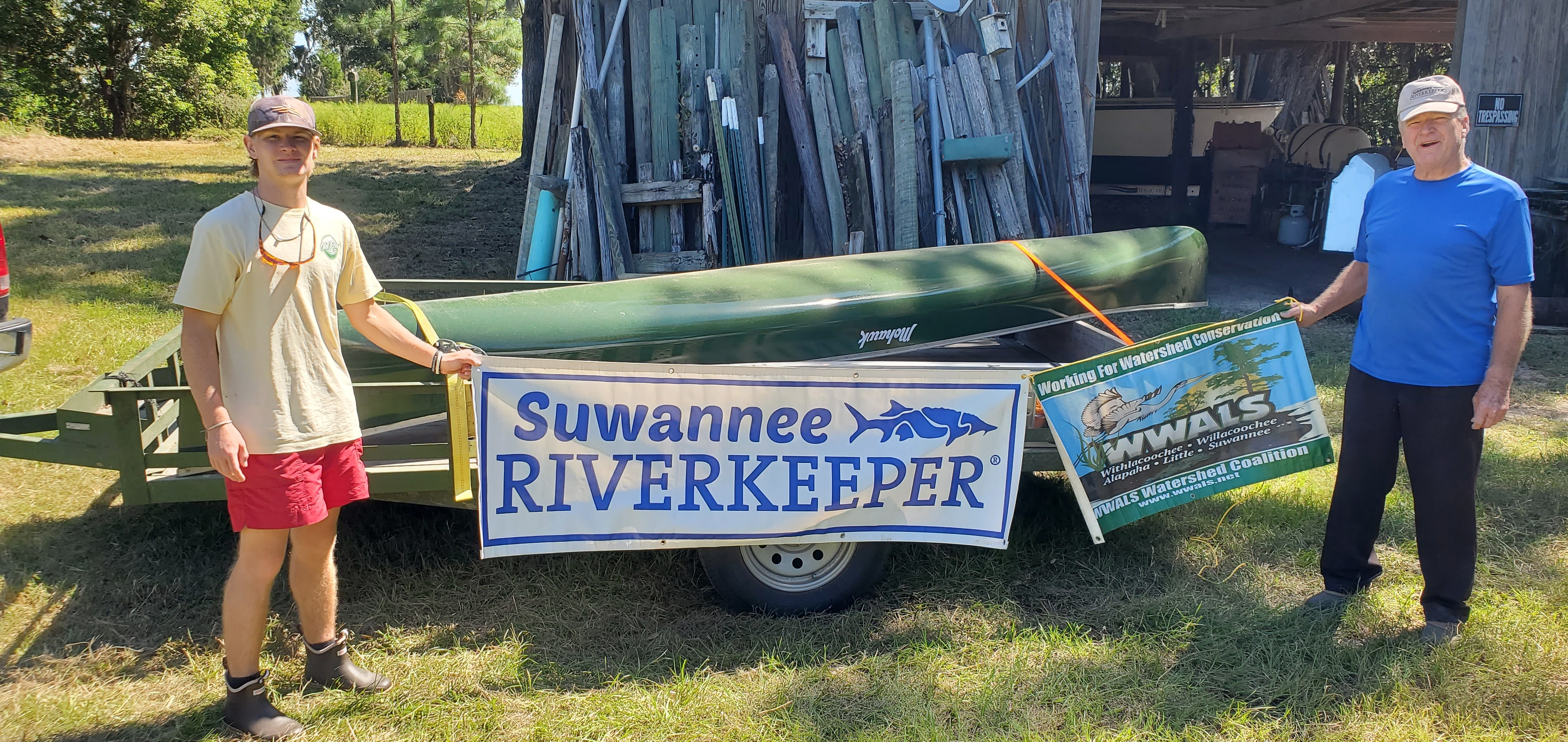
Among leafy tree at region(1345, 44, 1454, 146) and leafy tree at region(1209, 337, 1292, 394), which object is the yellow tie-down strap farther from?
leafy tree at region(1345, 44, 1454, 146)

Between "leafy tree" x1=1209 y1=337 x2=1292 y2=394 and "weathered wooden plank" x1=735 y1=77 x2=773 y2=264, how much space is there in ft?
14.0

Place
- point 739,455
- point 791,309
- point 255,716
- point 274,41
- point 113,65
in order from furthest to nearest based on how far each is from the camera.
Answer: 1. point 274,41
2. point 113,65
3. point 791,309
4. point 739,455
5. point 255,716

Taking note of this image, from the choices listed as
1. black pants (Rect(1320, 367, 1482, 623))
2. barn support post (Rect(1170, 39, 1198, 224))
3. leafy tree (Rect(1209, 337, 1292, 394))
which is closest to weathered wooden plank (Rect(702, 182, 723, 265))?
leafy tree (Rect(1209, 337, 1292, 394))

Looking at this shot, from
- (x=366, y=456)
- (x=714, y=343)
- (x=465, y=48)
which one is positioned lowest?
(x=366, y=456)

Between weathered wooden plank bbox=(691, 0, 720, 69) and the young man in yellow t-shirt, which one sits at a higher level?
weathered wooden plank bbox=(691, 0, 720, 69)

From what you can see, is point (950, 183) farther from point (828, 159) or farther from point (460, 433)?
point (460, 433)

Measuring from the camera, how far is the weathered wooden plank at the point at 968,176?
7715mm

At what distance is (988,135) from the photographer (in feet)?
25.1

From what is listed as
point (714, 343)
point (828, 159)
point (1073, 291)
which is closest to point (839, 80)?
point (828, 159)

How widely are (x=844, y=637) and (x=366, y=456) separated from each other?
1.77 meters

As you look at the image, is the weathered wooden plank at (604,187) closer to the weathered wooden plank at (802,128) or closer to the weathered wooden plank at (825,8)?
the weathered wooden plank at (802,128)

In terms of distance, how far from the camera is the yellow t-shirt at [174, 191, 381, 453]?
2584 mm

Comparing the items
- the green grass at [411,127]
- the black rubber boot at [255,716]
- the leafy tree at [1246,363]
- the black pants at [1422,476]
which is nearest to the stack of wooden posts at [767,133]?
the leafy tree at [1246,363]

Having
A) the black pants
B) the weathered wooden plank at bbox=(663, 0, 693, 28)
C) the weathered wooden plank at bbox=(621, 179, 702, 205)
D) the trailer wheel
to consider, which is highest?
the weathered wooden plank at bbox=(663, 0, 693, 28)
